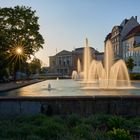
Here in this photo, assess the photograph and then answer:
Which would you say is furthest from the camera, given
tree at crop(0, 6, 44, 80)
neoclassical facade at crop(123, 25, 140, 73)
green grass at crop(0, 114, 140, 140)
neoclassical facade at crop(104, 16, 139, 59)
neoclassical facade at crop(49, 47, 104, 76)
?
neoclassical facade at crop(49, 47, 104, 76)

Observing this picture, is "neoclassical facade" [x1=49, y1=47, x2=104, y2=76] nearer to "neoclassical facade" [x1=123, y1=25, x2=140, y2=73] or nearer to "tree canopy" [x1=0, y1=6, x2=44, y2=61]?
"neoclassical facade" [x1=123, y1=25, x2=140, y2=73]

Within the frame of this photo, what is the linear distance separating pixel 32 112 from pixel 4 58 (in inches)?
1364

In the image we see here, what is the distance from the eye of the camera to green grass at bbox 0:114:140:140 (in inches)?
340

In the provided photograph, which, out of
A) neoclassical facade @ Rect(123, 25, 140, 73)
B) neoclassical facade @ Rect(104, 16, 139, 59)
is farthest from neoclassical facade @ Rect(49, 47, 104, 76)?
neoclassical facade @ Rect(123, 25, 140, 73)

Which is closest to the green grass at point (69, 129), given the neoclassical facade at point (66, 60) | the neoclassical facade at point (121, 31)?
the neoclassical facade at point (121, 31)

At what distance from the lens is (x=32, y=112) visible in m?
13.4

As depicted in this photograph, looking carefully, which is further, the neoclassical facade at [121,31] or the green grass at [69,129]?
the neoclassical facade at [121,31]

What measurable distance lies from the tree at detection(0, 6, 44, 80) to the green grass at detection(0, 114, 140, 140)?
39973 mm

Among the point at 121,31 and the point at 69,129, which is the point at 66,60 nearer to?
the point at 121,31

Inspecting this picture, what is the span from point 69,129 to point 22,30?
43.9m

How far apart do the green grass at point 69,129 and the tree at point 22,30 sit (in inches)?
1574

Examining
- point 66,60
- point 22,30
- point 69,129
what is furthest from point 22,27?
point 66,60

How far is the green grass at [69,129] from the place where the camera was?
8625 millimetres

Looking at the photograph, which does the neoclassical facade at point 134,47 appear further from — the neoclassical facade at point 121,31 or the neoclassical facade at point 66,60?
the neoclassical facade at point 66,60
